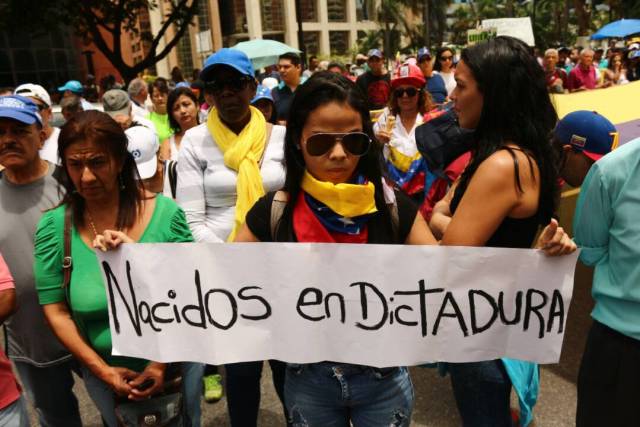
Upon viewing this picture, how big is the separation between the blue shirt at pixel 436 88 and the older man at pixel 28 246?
5409 mm

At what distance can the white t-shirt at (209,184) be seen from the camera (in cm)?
246

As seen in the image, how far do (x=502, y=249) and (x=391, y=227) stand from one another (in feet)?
1.12

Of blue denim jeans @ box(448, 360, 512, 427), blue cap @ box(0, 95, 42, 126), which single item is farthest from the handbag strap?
blue denim jeans @ box(448, 360, 512, 427)

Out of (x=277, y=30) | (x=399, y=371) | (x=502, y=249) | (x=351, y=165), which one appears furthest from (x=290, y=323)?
(x=277, y=30)

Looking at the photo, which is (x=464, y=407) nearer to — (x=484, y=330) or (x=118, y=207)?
(x=484, y=330)

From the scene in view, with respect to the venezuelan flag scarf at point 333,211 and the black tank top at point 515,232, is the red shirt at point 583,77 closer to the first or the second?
the black tank top at point 515,232

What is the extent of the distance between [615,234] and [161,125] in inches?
189

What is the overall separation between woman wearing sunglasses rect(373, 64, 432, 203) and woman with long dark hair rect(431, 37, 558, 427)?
2.05m

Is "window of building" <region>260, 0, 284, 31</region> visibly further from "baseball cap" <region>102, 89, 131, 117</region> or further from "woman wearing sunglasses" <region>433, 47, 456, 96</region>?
"baseball cap" <region>102, 89, 131, 117</region>

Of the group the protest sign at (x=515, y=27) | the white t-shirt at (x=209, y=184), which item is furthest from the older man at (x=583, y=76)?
the white t-shirt at (x=209, y=184)

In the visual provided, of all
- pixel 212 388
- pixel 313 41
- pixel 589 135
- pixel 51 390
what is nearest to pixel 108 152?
pixel 51 390

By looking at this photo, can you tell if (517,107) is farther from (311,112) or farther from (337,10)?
(337,10)

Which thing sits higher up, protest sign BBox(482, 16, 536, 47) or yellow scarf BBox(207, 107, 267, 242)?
protest sign BBox(482, 16, 536, 47)

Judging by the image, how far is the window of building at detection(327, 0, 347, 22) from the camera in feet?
228
